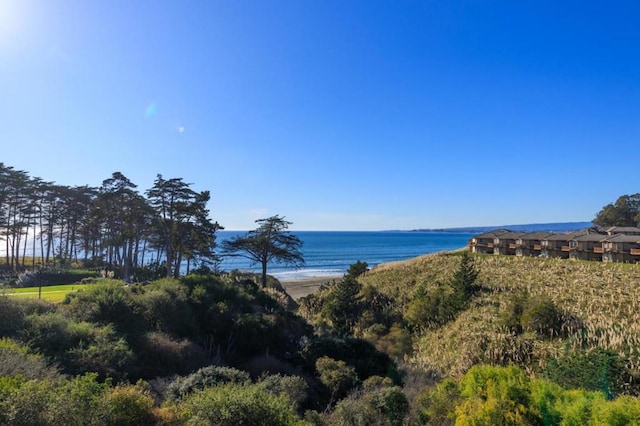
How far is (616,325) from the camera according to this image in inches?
782

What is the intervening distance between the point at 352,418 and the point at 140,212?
1117 inches

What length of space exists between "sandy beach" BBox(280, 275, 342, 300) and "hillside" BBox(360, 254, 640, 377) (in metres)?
13.9

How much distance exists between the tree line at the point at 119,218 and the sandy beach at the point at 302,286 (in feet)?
53.3

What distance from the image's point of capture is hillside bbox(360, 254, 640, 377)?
62.1 ft

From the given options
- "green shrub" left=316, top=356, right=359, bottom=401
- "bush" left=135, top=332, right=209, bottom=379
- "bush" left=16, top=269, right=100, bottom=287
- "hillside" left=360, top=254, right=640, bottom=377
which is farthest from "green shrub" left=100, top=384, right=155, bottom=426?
"bush" left=16, top=269, right=100, bottom=287

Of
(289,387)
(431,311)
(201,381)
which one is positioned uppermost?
(201,381)

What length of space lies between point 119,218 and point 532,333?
117 feet

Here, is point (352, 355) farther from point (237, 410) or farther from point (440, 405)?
point (237, 410)

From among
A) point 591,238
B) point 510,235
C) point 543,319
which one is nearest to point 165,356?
point 543,319

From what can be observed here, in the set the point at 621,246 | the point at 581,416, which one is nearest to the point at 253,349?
the point at 581,416

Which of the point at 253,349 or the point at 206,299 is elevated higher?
the point at 206,299

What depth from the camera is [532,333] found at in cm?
2086

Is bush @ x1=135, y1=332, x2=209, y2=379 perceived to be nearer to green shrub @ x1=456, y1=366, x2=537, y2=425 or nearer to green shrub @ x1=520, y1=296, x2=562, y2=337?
green shrub @ x1=456, y1=366, x2=537, y2=425

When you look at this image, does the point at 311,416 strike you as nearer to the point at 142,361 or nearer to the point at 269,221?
the point at 142,361
